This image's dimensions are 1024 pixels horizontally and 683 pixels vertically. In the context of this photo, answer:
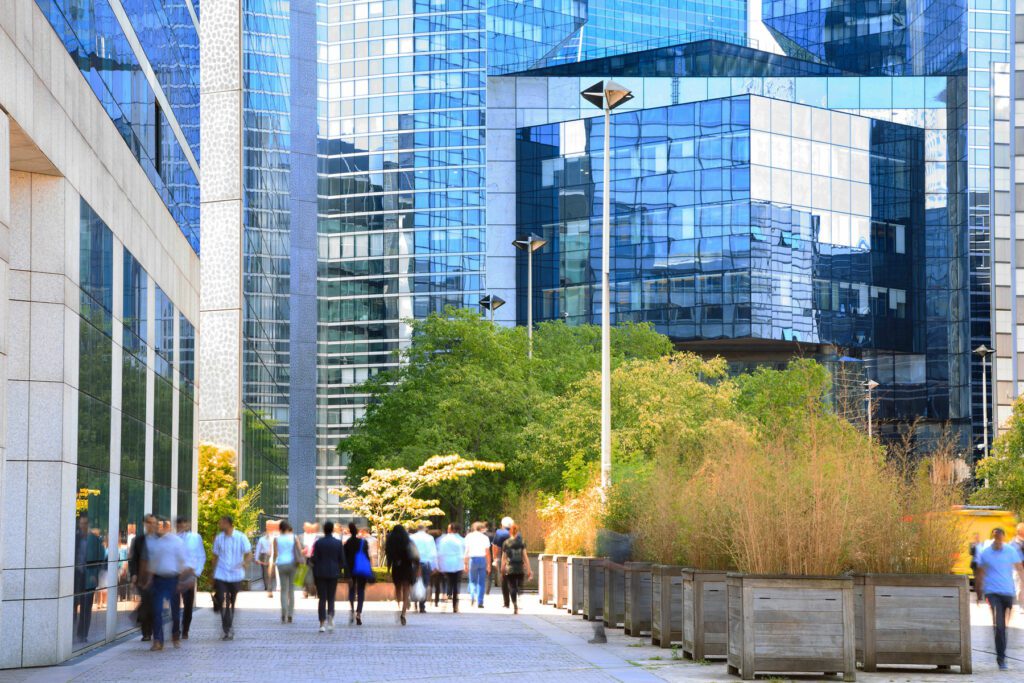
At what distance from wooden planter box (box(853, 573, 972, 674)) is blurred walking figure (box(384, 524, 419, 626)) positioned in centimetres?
1166

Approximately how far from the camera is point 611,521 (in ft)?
76.3

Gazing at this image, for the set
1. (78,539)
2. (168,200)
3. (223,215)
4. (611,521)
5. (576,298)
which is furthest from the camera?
(576,298)

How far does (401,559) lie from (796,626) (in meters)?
12.9

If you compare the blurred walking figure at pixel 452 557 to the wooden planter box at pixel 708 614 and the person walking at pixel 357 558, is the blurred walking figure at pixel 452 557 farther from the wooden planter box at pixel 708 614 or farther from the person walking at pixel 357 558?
the wooden planter box at pixel 708 614

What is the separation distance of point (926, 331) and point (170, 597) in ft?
Answer: 251

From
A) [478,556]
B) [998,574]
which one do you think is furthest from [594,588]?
[478,556]

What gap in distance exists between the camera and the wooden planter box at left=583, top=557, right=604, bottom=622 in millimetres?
23156

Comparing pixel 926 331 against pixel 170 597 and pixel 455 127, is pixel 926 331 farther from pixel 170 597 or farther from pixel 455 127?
pixel 170 597

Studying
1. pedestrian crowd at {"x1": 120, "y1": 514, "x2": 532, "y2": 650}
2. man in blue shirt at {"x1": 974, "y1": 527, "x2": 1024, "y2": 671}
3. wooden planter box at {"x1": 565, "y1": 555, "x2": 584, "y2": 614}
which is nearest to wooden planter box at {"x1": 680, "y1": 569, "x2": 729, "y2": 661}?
man in blue shirt at {"x1": 974, "y1": 527, "x2": 1024, "y2": 671}

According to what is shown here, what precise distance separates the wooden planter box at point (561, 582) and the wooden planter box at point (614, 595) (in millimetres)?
6575

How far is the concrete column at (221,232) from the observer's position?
1793 inches

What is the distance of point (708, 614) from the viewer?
640 inches

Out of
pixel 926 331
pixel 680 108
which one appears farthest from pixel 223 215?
pixel 926 331

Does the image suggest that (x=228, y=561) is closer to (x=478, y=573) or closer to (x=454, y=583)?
(x=454, y=583)
